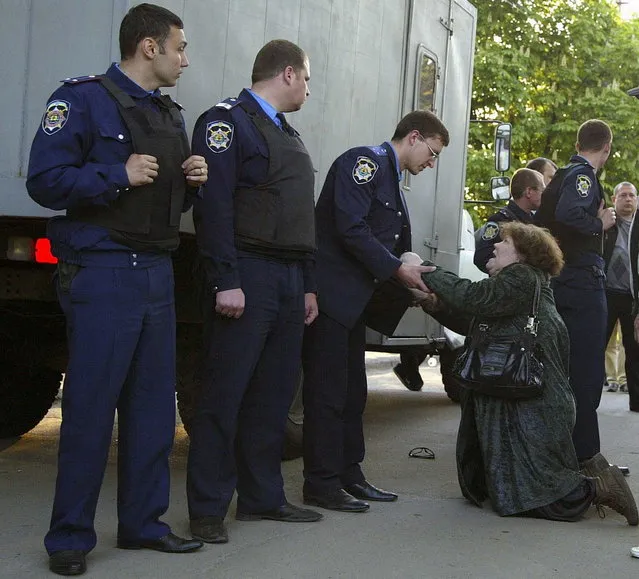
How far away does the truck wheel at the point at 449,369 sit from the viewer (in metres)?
10.3

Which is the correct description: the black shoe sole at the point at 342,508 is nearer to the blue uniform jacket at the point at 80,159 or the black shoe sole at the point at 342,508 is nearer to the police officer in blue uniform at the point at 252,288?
the police officer in blue uniform at the point at 252,288

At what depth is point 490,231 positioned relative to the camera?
22.8 feet

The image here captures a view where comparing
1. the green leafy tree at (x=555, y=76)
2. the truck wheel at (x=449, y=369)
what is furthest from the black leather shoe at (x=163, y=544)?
the green leafy tree at (x=555, y=76)

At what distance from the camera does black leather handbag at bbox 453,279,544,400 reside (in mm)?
5770

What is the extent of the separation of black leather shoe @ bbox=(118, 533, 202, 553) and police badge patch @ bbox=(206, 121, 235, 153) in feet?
→ 4.98

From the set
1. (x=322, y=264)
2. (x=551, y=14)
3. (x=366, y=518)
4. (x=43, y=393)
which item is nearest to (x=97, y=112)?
(x=322, y=264)

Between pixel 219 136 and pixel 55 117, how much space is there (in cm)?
83

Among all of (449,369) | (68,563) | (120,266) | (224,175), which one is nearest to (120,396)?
(120,266)

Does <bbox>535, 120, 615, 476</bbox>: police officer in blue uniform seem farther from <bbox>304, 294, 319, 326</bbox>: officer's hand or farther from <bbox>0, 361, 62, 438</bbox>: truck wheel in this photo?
<bbox>0, 361, 62, 438</bbox>: truck wheel

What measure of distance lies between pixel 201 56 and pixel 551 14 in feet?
70.3

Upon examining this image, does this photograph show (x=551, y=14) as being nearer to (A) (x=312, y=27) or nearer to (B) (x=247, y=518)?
(A) (x=312, y=27)

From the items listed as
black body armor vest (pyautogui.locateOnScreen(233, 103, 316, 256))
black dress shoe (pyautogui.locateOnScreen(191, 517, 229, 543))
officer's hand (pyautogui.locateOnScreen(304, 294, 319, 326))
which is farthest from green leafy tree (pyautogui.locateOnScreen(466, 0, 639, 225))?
black dress shoe (pyautogui.locateOnScreen(191, 517, 229, 543))

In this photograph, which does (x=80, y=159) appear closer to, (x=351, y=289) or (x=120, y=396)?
(x=120, y=396)

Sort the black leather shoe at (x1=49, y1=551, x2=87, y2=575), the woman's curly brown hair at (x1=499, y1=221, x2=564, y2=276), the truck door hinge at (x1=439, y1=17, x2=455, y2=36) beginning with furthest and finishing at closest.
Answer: the truck door hinge at (x1=439, y1=17, x2=455, y2=36) < the woman's curly brown hair at (x1=499, y1=221, x2=564, y2=276) < the black leather shoe at (x1=49, y1=551, x2=87, y2=575)
